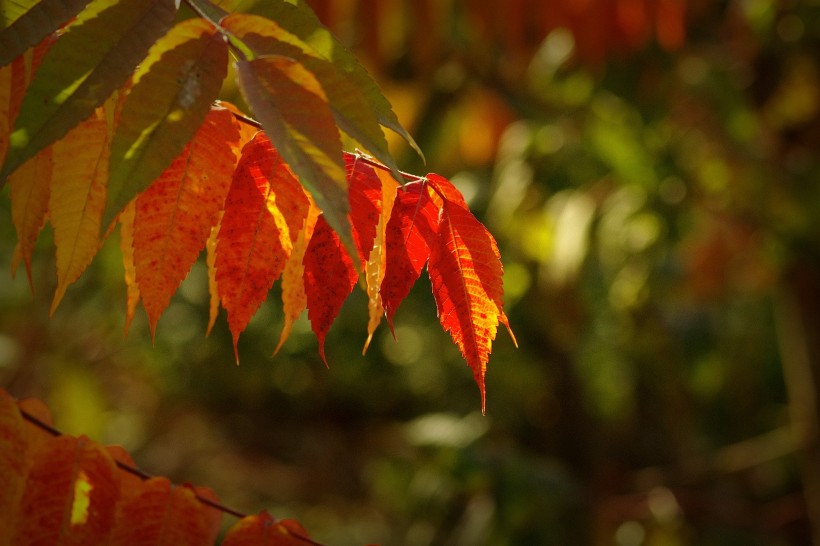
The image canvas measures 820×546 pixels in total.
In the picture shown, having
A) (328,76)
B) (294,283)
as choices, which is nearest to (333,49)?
(328,76)

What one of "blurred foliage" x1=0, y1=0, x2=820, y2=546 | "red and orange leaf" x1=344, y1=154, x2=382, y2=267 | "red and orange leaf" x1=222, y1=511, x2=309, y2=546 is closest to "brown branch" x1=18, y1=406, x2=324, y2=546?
"red and orange leaf" x1=222, y1=511, x2=309, y2=546

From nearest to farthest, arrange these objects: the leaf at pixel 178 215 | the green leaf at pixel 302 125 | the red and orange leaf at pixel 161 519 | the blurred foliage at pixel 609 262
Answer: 1. the green leaf at pixel 302 125
2. the leaf at pixel 178 215
3. the red and orange leaf at pixel 161 519
4. the blurred foliage at pixel 609 262

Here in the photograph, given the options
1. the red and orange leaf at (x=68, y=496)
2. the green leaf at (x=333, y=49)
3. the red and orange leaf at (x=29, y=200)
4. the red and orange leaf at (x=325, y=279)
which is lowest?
the red and orange leaf at (x=68, y=496)

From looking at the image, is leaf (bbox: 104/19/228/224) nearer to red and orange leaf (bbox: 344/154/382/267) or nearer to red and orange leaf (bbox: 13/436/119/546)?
red and orange leaf (bbox: 344/154/382/267)

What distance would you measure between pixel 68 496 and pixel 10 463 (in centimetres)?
5

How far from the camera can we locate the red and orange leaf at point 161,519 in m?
0.66

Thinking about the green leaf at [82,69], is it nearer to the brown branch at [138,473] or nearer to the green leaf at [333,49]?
the green leaf at [333,49]

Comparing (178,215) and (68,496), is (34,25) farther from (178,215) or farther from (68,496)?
(68,496)

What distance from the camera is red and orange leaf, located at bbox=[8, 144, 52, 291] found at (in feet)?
1.93

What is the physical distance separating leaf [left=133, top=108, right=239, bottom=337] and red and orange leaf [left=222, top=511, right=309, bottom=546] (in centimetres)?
20

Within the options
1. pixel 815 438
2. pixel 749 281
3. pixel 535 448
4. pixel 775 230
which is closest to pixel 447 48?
pixel 775 230

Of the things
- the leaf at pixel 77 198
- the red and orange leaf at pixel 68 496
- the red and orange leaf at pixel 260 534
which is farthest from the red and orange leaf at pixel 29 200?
the red and orange leaf at pixel 260 534

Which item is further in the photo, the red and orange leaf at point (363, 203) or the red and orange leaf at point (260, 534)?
the red and orange leaf at point (260, 534)

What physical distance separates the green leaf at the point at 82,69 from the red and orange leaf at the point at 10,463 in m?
0.24
